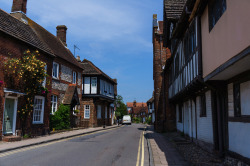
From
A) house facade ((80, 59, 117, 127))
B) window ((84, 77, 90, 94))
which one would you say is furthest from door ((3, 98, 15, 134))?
window ((84, 77, 90, 94))

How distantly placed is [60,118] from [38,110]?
13.2 ft

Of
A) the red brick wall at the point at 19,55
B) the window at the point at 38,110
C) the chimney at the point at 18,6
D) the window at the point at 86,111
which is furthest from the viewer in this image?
the window at the point at 86,111

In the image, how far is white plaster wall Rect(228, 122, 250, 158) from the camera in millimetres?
6672

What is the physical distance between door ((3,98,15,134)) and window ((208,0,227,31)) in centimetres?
1203

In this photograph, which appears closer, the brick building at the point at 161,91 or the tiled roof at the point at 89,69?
the brick building at the point at 161,91

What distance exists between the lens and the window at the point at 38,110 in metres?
16.8

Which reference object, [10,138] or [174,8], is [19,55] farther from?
[174,8]

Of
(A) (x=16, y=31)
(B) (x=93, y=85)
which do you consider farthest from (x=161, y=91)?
(A) (x=16, y=31)

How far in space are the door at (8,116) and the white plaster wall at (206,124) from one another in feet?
35.9

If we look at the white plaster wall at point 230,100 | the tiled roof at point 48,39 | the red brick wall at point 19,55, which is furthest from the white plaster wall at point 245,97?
the tiled roof at point 48,39

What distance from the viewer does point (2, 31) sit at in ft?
44.0

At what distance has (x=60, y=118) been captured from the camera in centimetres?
2109

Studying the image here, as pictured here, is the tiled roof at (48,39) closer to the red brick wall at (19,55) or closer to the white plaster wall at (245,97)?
the red brick wall at (19,55)

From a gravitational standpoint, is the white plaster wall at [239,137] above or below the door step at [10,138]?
above
